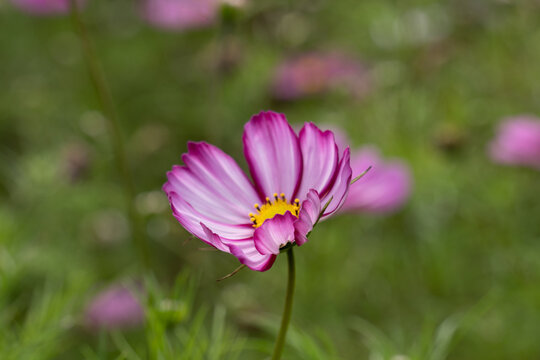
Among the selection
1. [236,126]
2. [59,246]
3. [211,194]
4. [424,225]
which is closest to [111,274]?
[59,246]

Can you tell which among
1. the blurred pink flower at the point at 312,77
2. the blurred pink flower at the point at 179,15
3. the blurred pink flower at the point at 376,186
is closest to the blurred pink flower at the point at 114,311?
the blurred pink flower at the point at 376,186

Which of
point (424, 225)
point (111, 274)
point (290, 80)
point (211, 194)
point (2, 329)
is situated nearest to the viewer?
point (211, 194)

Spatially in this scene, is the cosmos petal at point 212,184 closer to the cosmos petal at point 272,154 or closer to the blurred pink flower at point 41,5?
the cosmos petal at point 272,154

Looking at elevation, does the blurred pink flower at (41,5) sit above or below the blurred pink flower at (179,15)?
above

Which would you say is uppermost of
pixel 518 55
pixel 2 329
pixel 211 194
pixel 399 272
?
pixel 211 194

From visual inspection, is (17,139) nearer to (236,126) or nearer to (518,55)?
(236,126)

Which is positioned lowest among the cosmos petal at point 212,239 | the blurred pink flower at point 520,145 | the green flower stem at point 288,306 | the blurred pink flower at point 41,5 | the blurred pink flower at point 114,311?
the blurred pink flower at point 114,311

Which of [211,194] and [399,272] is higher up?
[211,194]
